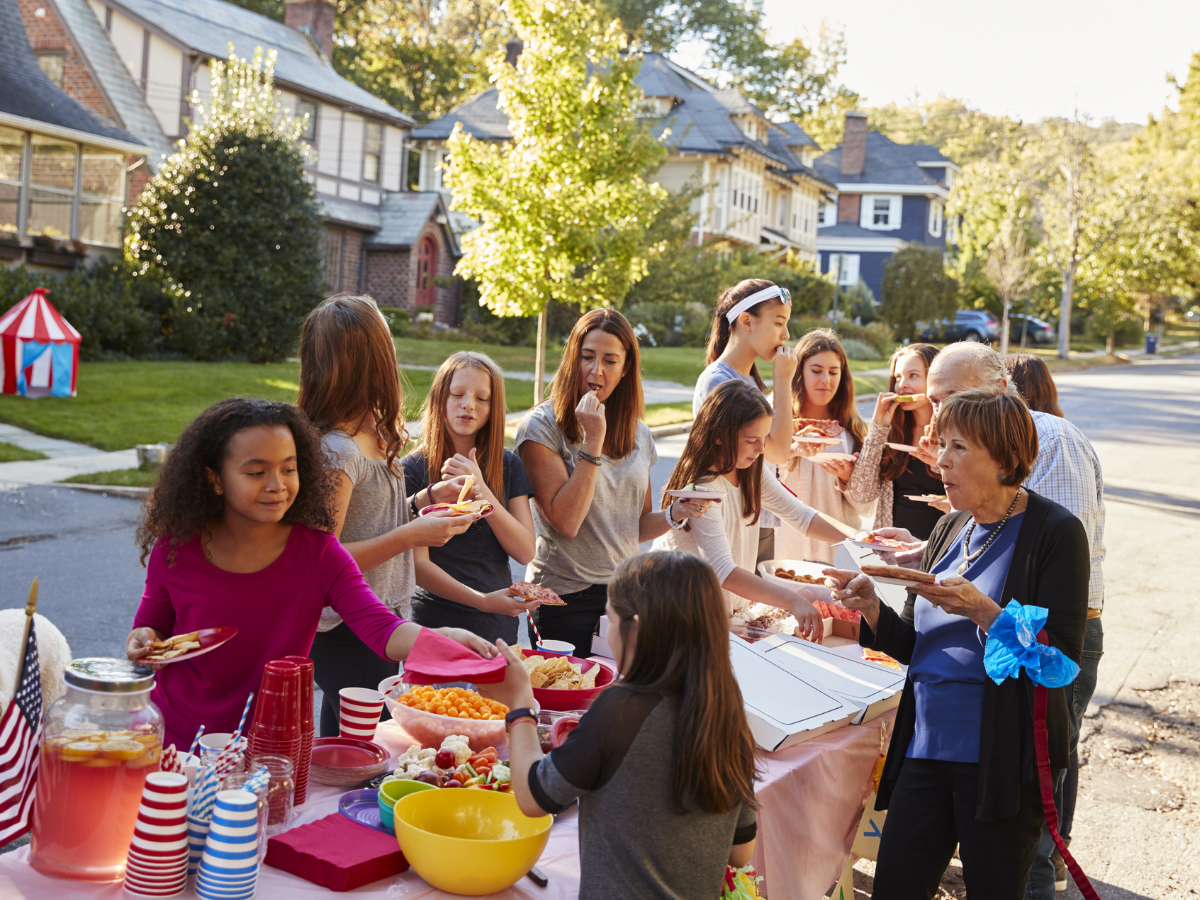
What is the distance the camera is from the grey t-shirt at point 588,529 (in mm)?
4090

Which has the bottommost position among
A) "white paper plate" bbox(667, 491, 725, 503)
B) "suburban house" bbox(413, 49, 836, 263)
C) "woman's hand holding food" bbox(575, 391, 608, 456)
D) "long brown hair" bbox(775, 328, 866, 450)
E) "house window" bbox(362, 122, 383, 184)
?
"white paper plate" bbox(667, 491, 725, 503)

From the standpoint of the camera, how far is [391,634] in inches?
105

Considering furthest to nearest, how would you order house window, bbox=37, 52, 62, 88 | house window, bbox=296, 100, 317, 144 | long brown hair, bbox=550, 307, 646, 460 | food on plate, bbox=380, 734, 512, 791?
house window, bbox=296, 100, 317, 144, house window, bbox=37, 52, 62, 88, long brown hair, bbox=550, 307, 646, 460, food on plate, bbox=380, 734, 512, 791

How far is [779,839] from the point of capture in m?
2.79

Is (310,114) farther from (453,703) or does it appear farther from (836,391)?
(453,703)

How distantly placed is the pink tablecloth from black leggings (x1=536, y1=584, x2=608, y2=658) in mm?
1217

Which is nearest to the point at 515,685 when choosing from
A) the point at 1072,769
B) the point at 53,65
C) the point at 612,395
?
the point at 612,395

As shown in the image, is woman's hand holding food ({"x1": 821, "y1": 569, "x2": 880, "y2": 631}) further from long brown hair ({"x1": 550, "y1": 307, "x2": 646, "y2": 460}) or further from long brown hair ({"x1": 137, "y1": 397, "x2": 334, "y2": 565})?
long brown hair ({"x1": 137, "y1": 397, "x2": 334, "y2": 565})

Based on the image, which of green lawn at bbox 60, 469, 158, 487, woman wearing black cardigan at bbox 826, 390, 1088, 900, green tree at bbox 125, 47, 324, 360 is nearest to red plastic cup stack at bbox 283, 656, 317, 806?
woman wearing black cardigan at bbox 826, 390, 1088, 900

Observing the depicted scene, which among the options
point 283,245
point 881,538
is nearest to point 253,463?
point 881,538

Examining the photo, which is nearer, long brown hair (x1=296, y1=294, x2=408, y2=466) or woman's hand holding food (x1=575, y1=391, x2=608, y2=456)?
long brown hair (x1=296, y1=294, x2=408, y2=466)

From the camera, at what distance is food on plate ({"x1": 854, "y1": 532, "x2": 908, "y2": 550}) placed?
3510 mm

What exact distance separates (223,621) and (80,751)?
0.64 metres

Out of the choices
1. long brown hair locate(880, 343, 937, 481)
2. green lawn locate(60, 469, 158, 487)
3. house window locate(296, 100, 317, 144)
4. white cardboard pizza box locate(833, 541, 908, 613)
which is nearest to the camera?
white cardboard pizza box locate(833, 541, 908, 613)
